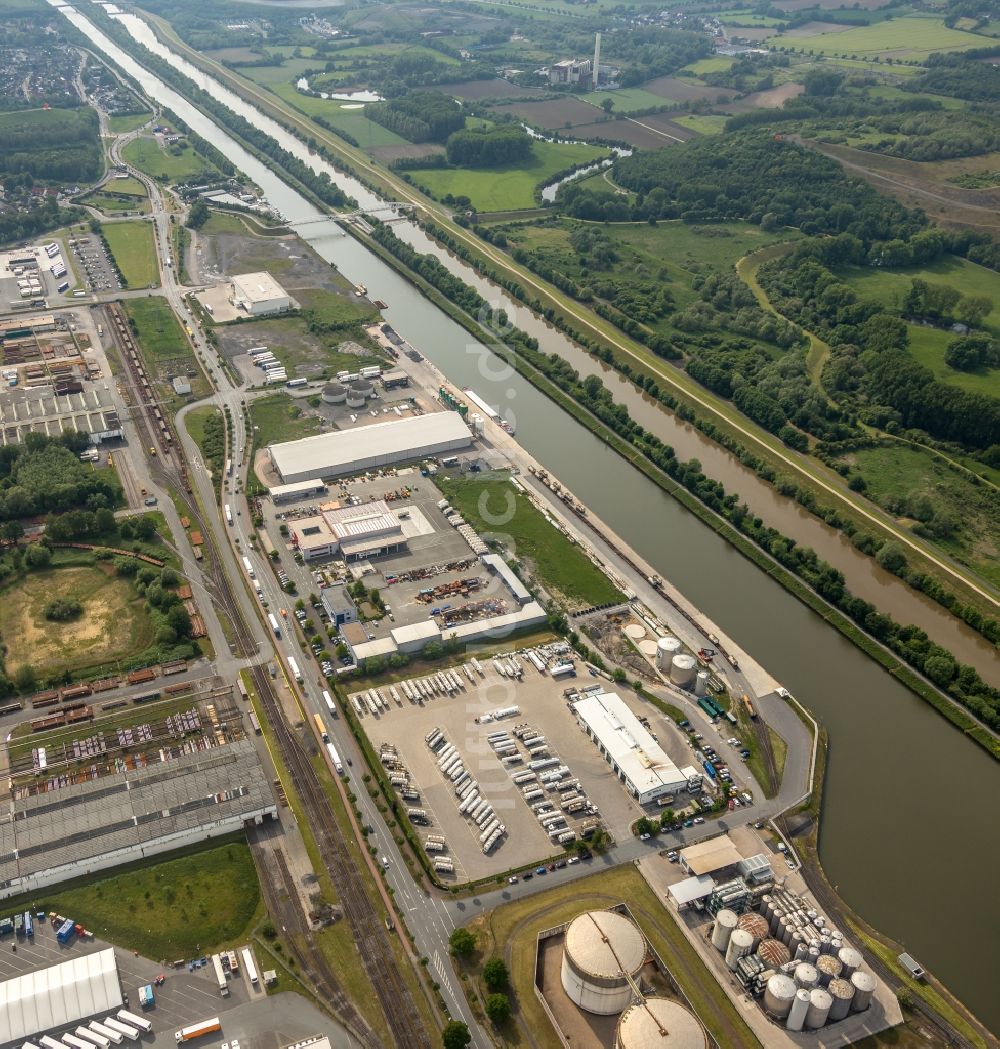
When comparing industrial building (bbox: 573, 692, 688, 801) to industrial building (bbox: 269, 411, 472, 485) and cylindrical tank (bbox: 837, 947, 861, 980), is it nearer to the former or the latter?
cylindrical tank (bbox: 837, 947, 861, 980)

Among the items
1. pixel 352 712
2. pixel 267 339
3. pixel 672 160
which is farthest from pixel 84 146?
pixel 352 712

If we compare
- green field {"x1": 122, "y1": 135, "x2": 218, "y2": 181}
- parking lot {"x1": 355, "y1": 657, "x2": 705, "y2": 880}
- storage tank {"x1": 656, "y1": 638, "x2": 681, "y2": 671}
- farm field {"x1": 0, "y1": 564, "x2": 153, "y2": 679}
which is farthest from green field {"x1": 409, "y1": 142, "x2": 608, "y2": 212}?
parking lot {"x1": 355, "y1": 657, "x2": 705, "y2": 880}

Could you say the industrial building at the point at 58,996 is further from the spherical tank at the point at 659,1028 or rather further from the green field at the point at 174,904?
the spherical tank at the point at 659,1028

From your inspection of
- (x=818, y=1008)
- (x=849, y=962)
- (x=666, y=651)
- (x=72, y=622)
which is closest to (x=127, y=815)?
(x=72, y=622)

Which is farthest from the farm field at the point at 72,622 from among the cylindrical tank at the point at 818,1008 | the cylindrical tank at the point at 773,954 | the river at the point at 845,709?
the cylindrical tank at the point at 818,1008

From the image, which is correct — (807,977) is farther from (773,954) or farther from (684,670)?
(684,670)
